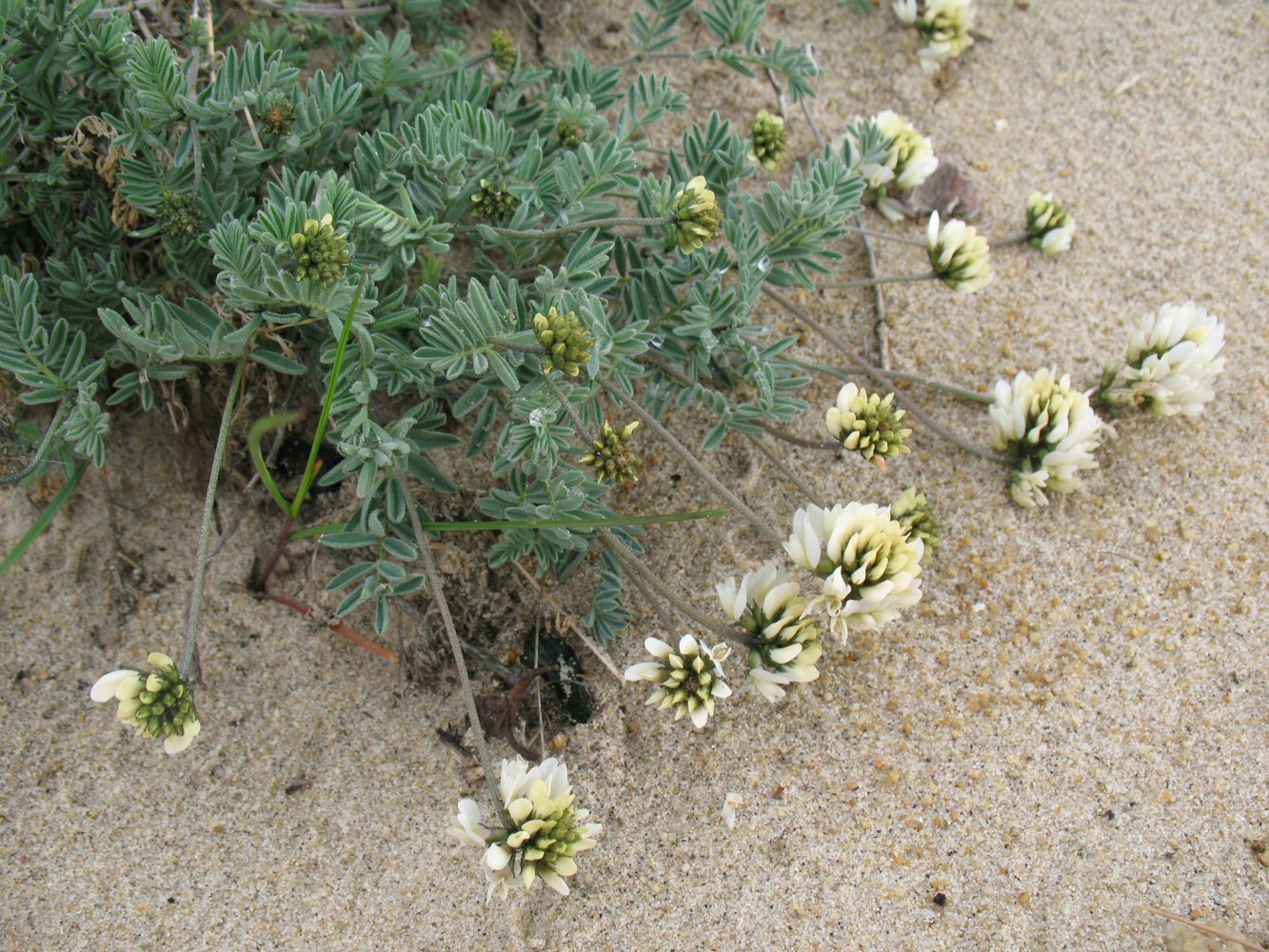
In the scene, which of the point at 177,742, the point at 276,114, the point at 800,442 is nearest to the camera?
the point at 177,742

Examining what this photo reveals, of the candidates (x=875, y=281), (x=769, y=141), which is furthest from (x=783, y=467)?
(x=769, y=141)

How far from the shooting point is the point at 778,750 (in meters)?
2.13

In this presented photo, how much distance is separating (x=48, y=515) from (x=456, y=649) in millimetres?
906

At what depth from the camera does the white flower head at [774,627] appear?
1871 mm

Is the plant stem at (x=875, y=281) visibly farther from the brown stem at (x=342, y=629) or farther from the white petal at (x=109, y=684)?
the white petal at (x=109, y=684)

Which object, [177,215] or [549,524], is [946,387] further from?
[177,215]

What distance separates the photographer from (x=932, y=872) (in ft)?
6.62

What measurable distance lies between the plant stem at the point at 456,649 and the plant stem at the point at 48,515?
2.30 feet

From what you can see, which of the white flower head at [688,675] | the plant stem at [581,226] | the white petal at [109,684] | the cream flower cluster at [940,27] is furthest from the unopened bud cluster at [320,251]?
the cream flower cluster at [940,27]

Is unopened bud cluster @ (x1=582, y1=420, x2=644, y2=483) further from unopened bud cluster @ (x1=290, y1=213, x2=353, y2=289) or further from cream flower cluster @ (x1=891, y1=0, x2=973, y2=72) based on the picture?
cream flower cluster @ (x1=891, y1=0, x2=973, y2=72)

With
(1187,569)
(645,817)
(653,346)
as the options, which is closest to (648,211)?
(653,346)

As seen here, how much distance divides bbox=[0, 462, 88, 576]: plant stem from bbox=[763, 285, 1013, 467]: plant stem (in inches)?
63.0

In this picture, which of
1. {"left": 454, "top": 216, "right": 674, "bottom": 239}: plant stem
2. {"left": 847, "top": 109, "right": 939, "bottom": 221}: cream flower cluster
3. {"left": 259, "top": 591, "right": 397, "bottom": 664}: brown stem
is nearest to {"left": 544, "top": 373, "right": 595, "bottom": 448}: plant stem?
{"left": 454, "top": 216, "right": 674, "bottom": 239}: plant stem

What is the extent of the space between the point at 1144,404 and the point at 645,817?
156cm
